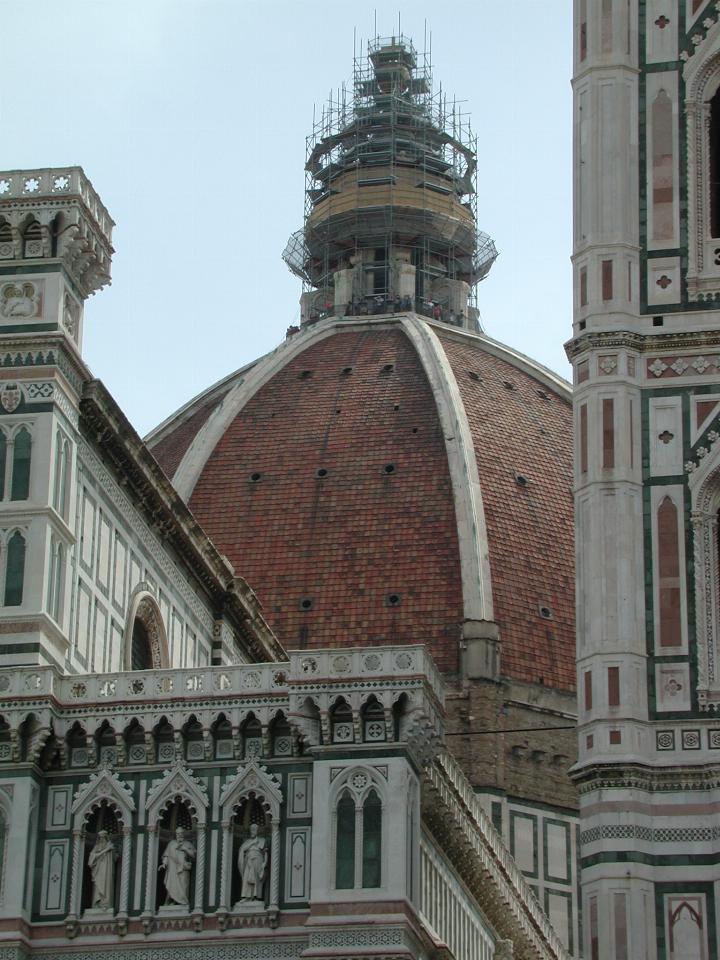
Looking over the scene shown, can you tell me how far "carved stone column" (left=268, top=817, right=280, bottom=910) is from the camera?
32.9 m

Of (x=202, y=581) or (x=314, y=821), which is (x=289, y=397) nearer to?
(x=202, y=581)

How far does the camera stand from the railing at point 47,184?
3725 centimetres

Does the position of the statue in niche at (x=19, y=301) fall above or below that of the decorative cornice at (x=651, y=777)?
above

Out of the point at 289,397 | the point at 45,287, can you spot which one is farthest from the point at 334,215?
the point at 45,287

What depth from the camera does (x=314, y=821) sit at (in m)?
33.0

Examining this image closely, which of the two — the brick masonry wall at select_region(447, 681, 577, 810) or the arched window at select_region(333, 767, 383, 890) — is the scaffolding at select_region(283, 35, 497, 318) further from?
the arched window at select_region(333, 767, 383, 890)

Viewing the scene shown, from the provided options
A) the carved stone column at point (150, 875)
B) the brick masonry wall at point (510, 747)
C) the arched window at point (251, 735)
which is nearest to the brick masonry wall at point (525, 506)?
the brick masonry wall at point (510, 747)

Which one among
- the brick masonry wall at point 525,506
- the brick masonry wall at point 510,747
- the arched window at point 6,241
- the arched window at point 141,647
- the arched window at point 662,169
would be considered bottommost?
the arched window at point 141,647

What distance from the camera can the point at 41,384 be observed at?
118ft

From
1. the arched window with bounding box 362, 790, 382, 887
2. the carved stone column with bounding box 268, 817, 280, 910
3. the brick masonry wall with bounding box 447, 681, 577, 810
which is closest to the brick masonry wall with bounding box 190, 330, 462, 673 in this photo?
the brick masonry wall with bounding box 447, 681, 577, 810

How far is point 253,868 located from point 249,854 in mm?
187

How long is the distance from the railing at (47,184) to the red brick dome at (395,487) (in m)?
33.0

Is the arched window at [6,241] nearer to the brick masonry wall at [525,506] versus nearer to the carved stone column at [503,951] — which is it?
the carved stone column at [503,951]

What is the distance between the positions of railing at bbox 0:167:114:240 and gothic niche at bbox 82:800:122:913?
332 inches
